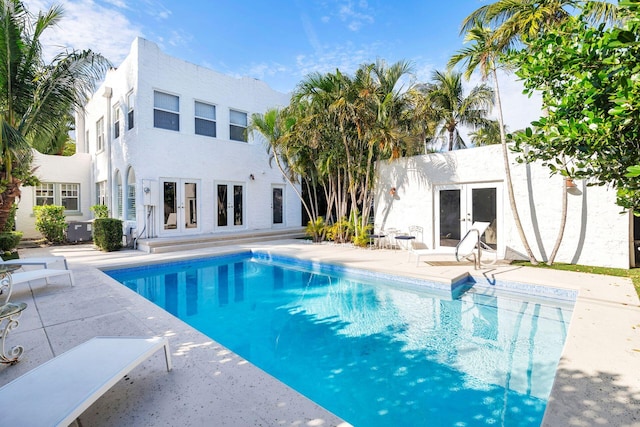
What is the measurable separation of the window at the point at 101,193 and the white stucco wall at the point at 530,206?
14.3 meters

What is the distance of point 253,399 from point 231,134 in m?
14.1

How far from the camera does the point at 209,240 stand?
13008mm

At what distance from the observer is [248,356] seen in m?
4.41

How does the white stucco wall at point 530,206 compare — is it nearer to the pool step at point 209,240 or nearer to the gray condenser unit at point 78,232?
the pool step at point 209,240

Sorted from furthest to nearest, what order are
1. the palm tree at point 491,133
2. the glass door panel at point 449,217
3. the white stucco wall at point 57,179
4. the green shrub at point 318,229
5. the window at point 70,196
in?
1. the palm tree at point 491,133
2. the window at point 70,196
3. the white stucco wall at point 57,179
4. the green shrub at point 318,229
5. the glass door panel at point 449,217

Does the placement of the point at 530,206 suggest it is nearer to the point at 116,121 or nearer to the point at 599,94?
the point at 599,94

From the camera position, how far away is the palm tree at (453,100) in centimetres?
1736

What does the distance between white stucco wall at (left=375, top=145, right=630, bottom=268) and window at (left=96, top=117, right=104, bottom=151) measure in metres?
14.9

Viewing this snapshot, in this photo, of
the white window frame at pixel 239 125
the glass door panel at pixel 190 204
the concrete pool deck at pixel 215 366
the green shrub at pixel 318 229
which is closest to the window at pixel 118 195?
the glass door panel at pixel 190 204

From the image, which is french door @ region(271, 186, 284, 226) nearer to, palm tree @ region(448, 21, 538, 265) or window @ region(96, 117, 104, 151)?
window @ region(96, 117, 104, 151)

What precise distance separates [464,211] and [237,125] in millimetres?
10987

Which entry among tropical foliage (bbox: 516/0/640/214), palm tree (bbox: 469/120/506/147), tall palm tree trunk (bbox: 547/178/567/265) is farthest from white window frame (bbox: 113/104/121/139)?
palm tree (bbox: 469/120/506/147)

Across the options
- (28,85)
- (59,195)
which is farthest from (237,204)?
(59,195)

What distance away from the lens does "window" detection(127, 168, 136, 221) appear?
1334 centimetres
